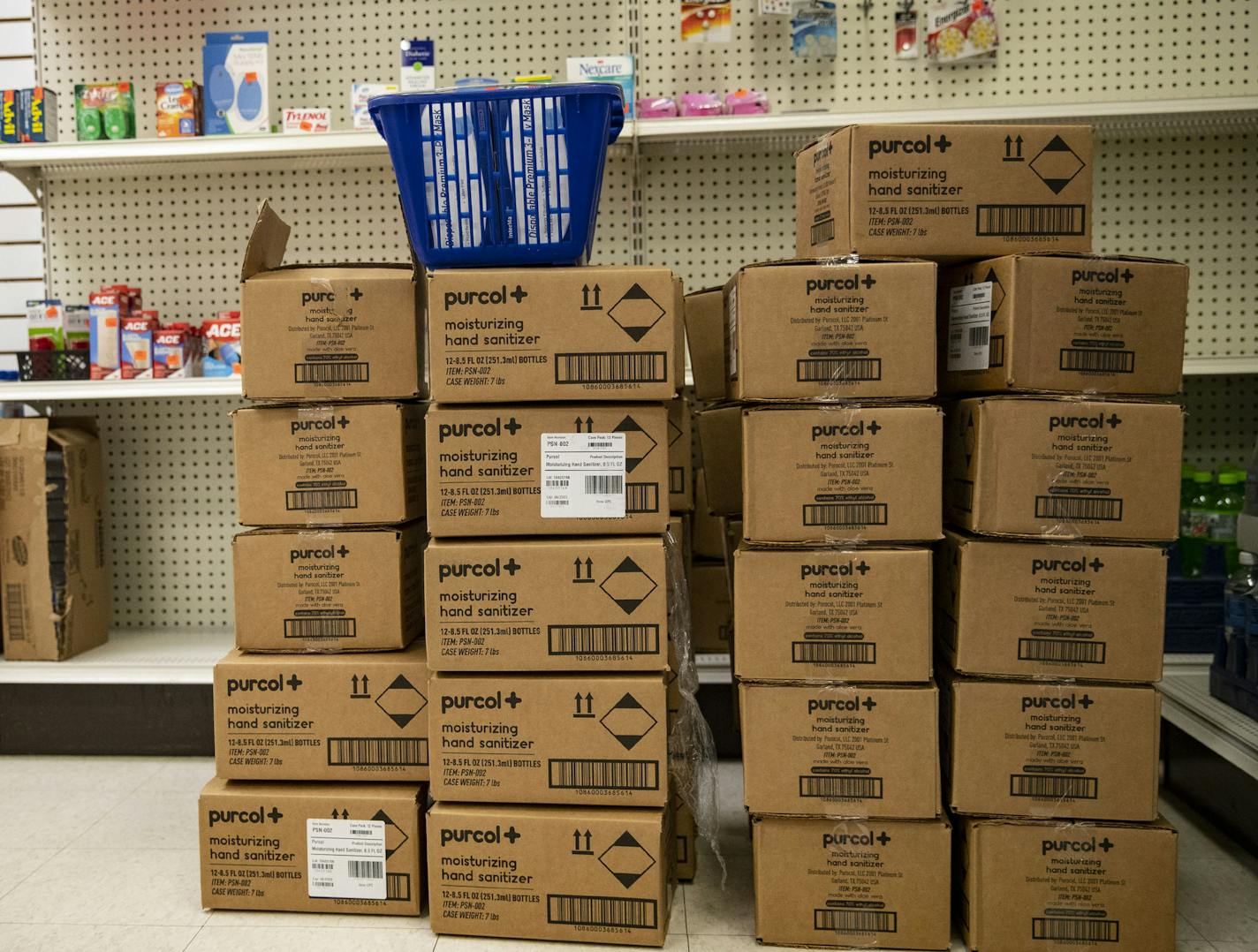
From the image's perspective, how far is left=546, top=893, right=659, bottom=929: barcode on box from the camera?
63.7 inches

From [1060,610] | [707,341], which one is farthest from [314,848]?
[1060,610]

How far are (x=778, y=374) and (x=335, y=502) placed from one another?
0.84 meters

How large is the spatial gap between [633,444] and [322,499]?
597 mm

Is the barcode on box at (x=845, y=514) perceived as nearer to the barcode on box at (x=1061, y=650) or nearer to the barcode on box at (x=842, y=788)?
the barcode on box at (x=1061, y=650)

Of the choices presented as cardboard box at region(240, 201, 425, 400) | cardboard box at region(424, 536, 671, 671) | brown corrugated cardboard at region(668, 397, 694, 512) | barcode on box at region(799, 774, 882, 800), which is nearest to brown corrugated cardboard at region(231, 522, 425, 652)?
cardboard box at region(424, 536, 671, 671)

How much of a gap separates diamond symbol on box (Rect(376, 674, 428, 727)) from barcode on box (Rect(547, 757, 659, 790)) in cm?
28

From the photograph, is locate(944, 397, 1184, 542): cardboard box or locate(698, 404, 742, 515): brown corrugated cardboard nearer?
locate(944, 397, 1184, 542): cardboard box

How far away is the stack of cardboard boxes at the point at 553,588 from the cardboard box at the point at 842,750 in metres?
0.17

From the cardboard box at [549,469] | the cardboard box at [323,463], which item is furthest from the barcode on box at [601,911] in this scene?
the cardboard box at [323,463]

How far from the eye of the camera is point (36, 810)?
221cm

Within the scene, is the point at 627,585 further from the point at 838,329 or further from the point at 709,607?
the point at 709,607

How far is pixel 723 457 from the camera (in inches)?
78.7

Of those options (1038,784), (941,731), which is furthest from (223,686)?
(1038,784)

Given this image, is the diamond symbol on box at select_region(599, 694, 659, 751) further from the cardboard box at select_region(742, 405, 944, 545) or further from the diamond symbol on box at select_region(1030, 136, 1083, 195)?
the diamond symbol on box at select_region(1030, 136, 1083, 195)
